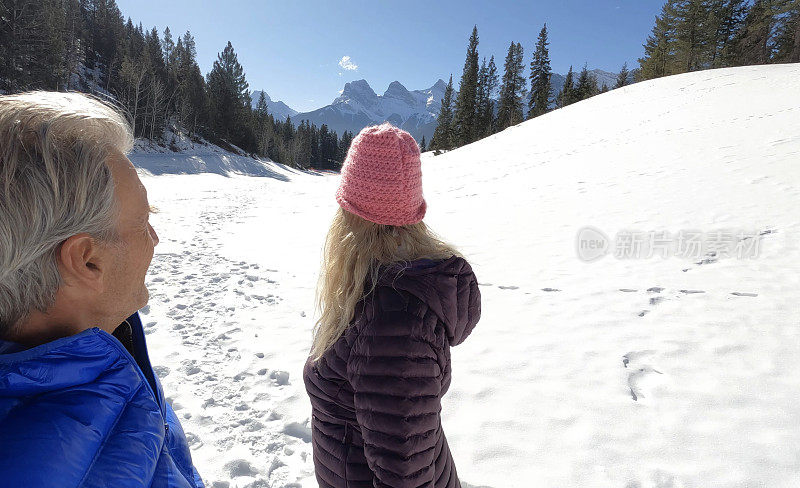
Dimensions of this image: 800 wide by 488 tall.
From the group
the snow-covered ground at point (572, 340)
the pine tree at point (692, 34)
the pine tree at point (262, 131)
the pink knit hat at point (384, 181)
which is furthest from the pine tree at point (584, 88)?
the pink knit hat at point (384, 181)

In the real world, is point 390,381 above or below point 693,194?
below

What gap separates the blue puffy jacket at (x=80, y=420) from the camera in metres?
0.68

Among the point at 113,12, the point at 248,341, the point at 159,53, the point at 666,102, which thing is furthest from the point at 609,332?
the point at 113,12

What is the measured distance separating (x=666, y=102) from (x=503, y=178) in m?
12.5

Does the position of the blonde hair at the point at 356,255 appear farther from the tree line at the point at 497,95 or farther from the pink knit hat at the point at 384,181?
the tree line at the point at 497,95

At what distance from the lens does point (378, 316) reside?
3.95ft

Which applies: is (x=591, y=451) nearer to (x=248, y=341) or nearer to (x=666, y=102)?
(x=248, y=341)

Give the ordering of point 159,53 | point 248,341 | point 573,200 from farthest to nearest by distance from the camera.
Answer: point 159,53 → point 573,200 → point 248,341

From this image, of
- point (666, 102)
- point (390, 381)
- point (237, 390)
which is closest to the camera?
point (390, 381)

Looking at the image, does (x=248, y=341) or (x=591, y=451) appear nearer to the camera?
(x=591, y=451)

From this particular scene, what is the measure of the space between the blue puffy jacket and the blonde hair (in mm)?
632

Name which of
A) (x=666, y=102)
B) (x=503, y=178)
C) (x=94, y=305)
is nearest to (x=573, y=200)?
(x=503, y=178)

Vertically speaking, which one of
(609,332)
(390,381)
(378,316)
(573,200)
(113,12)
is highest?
(113,12)

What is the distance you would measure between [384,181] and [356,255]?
0.33 meters
